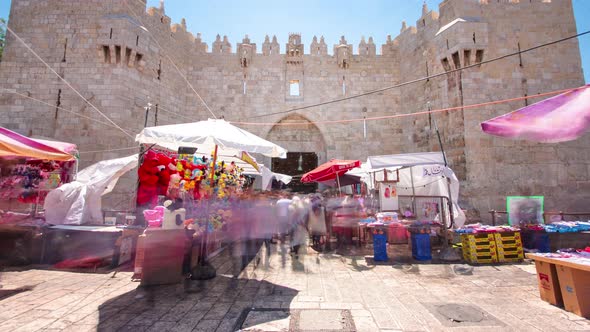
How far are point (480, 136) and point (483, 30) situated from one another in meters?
4.77

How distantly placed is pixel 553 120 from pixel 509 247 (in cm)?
519

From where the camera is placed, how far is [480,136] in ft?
36.1

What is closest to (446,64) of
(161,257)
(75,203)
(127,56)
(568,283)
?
(568,283)

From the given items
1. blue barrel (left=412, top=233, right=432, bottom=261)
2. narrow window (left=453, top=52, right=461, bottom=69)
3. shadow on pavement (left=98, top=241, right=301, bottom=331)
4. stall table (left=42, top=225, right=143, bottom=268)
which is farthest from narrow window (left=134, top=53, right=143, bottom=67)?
narrow window (left=453, top=52, right=461, bottom=69)

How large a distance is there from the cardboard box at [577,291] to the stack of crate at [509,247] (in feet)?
9.83

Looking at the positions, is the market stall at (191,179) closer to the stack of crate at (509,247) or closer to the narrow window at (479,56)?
the stack of crate at (509,247)

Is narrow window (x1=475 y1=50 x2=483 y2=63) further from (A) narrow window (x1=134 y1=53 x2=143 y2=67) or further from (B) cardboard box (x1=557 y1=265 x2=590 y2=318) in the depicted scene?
(A) narrow window (x1=134 y1=53 x2=143 y2=67)

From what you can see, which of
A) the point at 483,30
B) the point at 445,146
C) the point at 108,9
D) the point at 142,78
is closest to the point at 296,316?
the point at 445,146

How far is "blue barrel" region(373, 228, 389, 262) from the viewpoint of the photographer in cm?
628

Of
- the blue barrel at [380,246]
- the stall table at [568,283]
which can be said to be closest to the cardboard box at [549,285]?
the stall table at [568,283]

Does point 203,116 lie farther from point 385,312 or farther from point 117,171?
point 385,312

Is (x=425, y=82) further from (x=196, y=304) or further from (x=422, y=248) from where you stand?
(x=196, y=304)

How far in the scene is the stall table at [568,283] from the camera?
324 centimetres

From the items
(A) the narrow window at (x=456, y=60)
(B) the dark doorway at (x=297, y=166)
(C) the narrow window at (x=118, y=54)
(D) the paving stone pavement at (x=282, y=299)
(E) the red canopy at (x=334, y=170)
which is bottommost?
(D) the paving stone pavement at (x=282, y=299)
